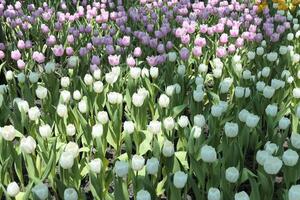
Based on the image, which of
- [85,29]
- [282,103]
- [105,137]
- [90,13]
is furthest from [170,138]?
[90,13]

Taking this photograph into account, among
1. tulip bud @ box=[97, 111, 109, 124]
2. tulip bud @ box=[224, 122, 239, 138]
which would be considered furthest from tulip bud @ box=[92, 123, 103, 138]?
tulip bud @ box=[224, 122, 239, 138]

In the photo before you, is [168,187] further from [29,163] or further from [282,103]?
[282,103]

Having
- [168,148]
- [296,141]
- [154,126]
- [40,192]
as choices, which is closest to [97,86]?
[154,126]

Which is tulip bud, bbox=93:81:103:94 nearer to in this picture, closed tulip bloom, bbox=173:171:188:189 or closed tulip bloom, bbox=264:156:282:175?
closed tulip bloom, bbox=173:171:188:189

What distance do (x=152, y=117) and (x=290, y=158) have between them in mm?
1324

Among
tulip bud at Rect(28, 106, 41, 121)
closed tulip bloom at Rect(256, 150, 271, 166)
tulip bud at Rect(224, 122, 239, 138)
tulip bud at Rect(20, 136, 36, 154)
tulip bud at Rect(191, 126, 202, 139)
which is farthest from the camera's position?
tulip bud at Rect(28, 106, 41, 121)

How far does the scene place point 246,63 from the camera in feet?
13.9

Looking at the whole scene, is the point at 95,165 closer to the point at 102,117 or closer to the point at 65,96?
the point at 102,117

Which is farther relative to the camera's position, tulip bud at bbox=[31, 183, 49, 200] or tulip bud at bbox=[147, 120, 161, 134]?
tulip bud at bbox=[147, 120, 161, 134]

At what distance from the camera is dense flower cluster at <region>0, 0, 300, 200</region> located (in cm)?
232

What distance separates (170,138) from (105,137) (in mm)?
397

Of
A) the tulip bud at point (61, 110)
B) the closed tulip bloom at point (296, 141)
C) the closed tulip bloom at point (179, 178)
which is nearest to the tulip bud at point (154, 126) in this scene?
the closed tulip bloom at point (179, 178)

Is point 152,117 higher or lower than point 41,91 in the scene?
lower

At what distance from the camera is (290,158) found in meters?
2.25
